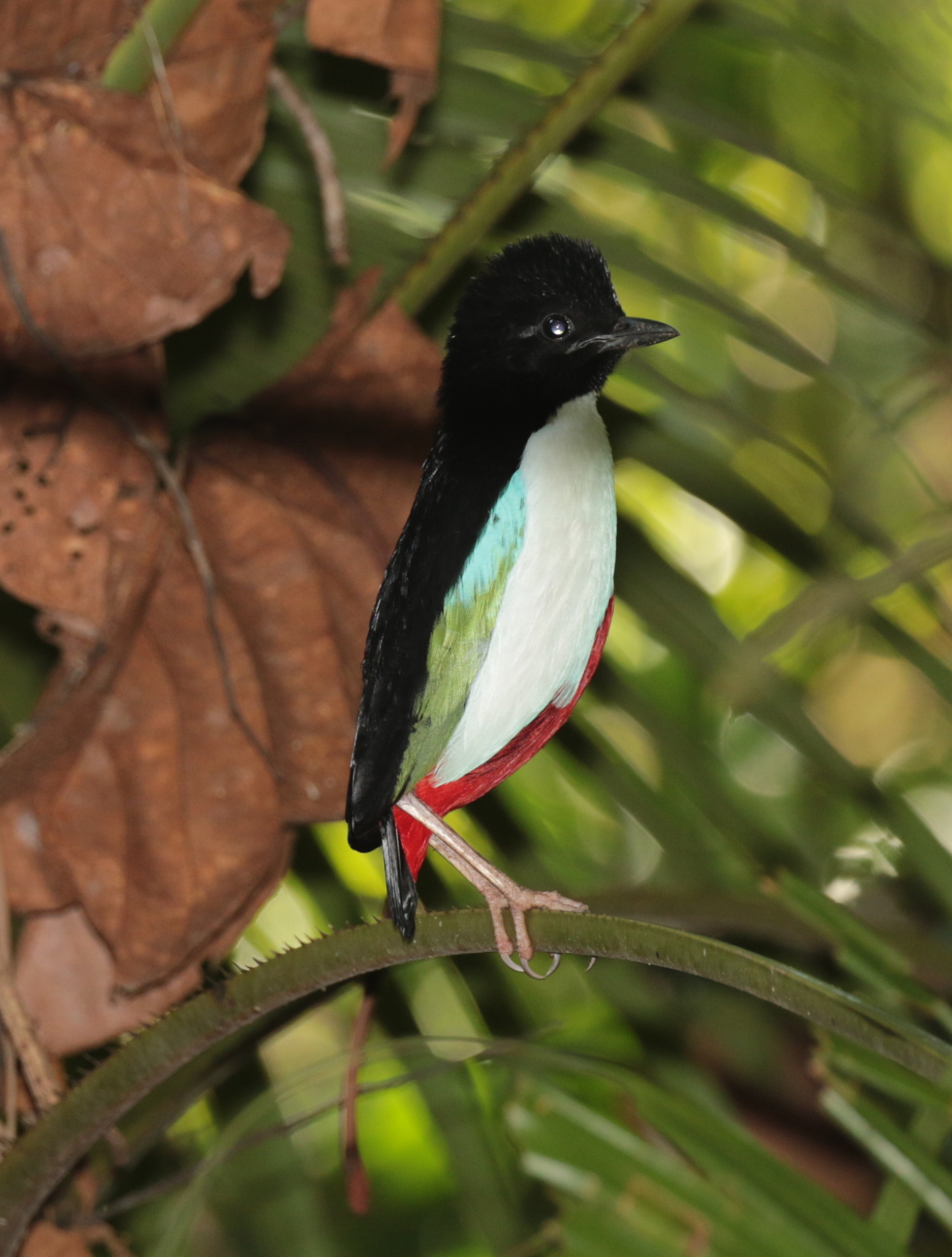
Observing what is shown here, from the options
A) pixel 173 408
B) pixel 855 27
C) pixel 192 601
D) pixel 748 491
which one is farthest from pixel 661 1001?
pixel 855 27

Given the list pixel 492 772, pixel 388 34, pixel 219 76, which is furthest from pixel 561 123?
pixel 492 772

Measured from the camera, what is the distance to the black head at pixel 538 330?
1128mm

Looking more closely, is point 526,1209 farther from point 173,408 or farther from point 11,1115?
point 173,408

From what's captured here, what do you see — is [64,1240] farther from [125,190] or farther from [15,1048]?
[125,190]

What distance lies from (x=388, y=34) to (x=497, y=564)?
0.65 metres

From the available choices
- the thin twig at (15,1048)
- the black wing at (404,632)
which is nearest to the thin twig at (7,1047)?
the thin twig at (15,1048)

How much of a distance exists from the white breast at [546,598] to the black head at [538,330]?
6 centimetres

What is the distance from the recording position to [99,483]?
1.50 meters

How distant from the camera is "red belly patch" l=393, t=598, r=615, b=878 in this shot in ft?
4.03

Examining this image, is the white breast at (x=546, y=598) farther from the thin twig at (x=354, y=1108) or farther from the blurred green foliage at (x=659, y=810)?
the thin twig at (x=354, y=1108)

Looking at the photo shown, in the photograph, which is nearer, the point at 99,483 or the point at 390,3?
the point at 390,3

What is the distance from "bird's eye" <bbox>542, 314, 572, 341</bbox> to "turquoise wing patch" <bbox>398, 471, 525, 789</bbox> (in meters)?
0.14

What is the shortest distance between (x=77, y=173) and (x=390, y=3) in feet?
1.26

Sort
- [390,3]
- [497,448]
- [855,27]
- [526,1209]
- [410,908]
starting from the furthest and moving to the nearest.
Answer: [526,1209], [855,27], [390,3], [497,448], [410,908]
